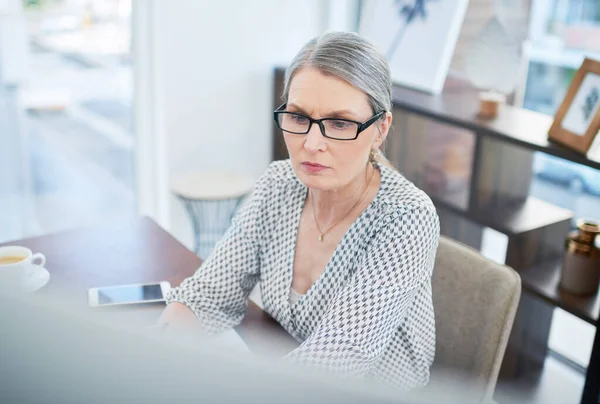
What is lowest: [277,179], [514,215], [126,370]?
[514,215]

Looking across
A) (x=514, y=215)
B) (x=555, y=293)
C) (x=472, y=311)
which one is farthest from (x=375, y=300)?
(x=514, y=215)

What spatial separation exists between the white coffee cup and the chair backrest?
2.80 ft

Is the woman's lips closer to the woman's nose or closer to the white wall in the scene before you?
the woman's nose

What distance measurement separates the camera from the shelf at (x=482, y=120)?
187 cm

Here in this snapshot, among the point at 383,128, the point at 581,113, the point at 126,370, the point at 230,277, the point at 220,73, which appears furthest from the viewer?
the point at 220,73

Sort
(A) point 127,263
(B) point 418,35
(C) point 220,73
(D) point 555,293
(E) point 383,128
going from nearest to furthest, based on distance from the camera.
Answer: (E) point 383,128, (A) point 127,263, (D) point 555,293, (B) point 418,35, (C) point 220,73

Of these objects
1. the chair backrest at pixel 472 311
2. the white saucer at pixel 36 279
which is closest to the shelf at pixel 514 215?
the chair backrest at pixel 472 311

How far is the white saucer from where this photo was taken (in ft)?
4.47

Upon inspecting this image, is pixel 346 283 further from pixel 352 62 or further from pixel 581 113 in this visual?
pixel 581 113

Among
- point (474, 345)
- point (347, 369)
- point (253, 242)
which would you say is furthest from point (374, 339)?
point (253, 242)

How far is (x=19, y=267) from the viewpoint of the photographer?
4.37ft

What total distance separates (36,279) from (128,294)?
0.63 ft

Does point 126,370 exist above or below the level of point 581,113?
above

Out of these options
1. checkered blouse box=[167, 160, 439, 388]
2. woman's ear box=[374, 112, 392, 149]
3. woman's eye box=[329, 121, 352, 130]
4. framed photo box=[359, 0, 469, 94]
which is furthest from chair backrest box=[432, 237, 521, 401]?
framed photo box=[359, 0, 469, 94]
